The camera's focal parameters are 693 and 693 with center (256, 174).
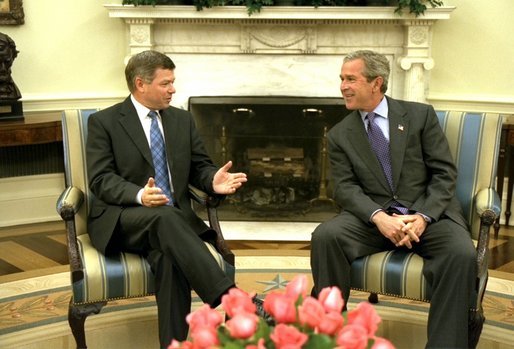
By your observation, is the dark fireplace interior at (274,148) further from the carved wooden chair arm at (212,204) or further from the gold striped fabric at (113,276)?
the gold striped fabric at (113,276)

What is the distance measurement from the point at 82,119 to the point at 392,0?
2482mm

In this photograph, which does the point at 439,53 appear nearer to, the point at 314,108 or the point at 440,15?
the point at 440,15

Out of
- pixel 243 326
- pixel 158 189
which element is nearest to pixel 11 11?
pixel 158 189

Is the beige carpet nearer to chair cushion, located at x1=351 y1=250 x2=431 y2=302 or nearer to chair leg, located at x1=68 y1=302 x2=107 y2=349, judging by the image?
chair leg, located at x1=68 y1=302 x2=107 y2=349

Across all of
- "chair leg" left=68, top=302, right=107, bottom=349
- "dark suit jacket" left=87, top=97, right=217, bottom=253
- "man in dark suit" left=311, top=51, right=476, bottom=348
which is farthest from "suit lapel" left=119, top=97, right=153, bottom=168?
"man in dark suit" left=311, top=51, right=476, bottom=348

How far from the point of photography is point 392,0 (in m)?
4.64

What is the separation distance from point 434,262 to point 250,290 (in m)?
1.18

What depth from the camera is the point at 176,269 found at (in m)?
2.62

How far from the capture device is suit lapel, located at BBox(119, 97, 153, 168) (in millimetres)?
2869

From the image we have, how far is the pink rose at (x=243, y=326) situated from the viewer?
1.33 m

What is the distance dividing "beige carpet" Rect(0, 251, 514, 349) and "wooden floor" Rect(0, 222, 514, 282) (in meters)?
0.19

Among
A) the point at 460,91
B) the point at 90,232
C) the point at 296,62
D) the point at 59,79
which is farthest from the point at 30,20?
the point at 460,91

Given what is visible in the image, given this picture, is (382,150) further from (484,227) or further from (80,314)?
(80,314)

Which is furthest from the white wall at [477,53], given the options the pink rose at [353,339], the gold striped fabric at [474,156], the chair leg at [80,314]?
the pink rose at [353,339]
